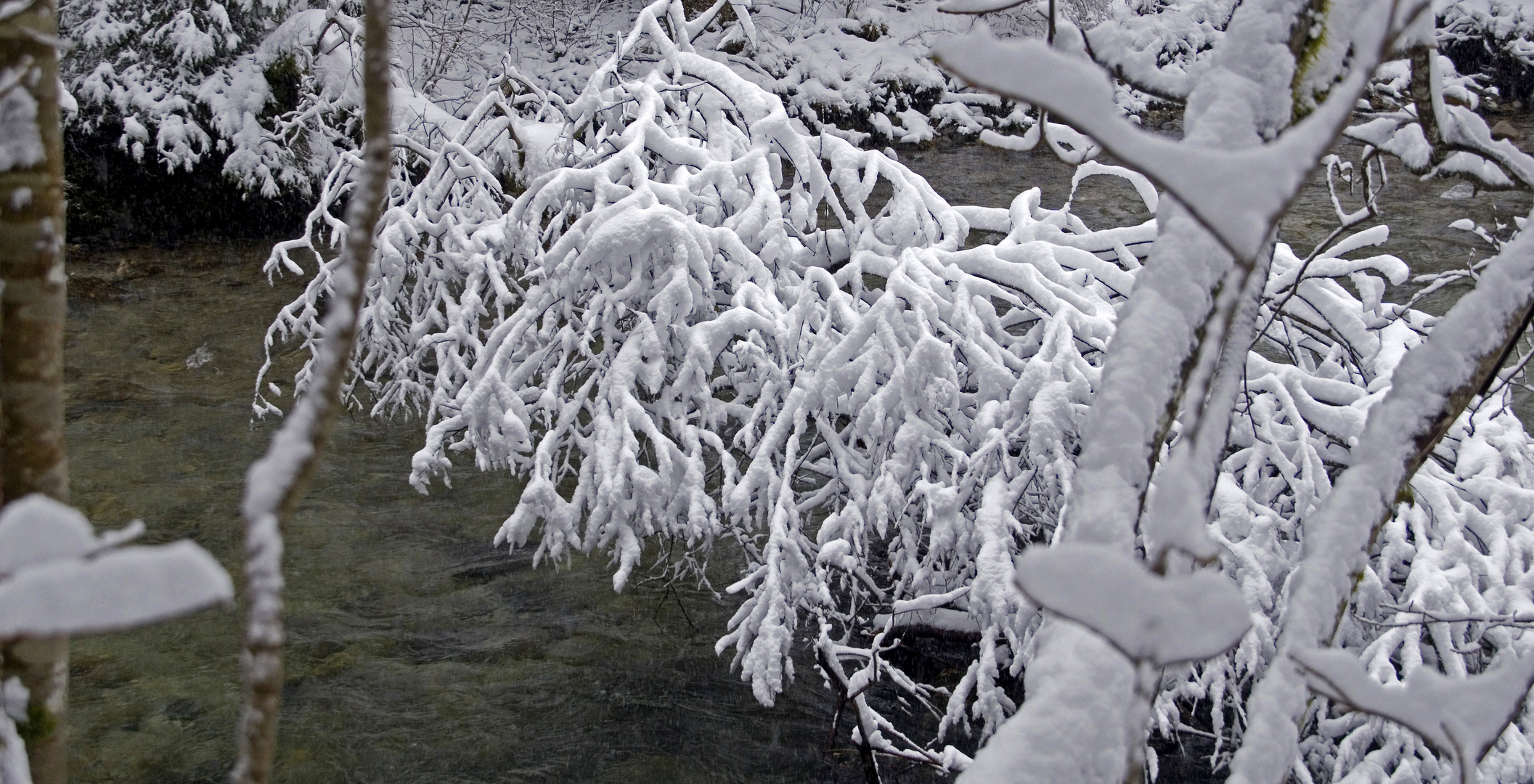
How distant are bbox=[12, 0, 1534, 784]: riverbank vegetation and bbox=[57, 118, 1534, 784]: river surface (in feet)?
1.08

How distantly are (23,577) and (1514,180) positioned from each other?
176 centimetres

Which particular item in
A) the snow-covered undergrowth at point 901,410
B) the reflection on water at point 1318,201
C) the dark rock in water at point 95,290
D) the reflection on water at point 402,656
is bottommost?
the reflection on water at point 402,656

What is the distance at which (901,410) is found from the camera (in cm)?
402

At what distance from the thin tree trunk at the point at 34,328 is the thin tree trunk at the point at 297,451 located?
0.36m

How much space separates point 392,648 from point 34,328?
4.97 m

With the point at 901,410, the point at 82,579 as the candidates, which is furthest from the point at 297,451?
the point at 901,410

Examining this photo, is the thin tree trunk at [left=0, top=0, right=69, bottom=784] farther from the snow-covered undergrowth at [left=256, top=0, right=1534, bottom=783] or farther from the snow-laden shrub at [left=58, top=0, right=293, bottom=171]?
the snow-laden shrub at [left=58, top=0, right=293, bottom=171]

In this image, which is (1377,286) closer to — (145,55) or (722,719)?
(722,719)

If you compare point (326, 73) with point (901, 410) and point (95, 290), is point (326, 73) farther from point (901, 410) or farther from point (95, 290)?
point (901, 410)

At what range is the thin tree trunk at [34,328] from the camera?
2.67 ft

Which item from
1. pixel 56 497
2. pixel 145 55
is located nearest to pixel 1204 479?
pixel 56 497

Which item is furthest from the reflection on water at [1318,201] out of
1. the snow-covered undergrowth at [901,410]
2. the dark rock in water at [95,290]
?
the dark rock in water at [95,290]

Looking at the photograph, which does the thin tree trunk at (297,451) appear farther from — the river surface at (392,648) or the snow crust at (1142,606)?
the river surface at (392,648)

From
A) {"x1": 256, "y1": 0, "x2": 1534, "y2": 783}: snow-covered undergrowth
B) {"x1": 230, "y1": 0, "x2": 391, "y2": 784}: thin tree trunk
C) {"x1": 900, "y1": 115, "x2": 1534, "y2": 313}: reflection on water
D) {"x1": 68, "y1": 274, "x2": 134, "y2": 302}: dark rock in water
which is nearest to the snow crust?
{"x1": 230, "y1": 0, "x2": 391, "y2": 784}: thin tree trunk
